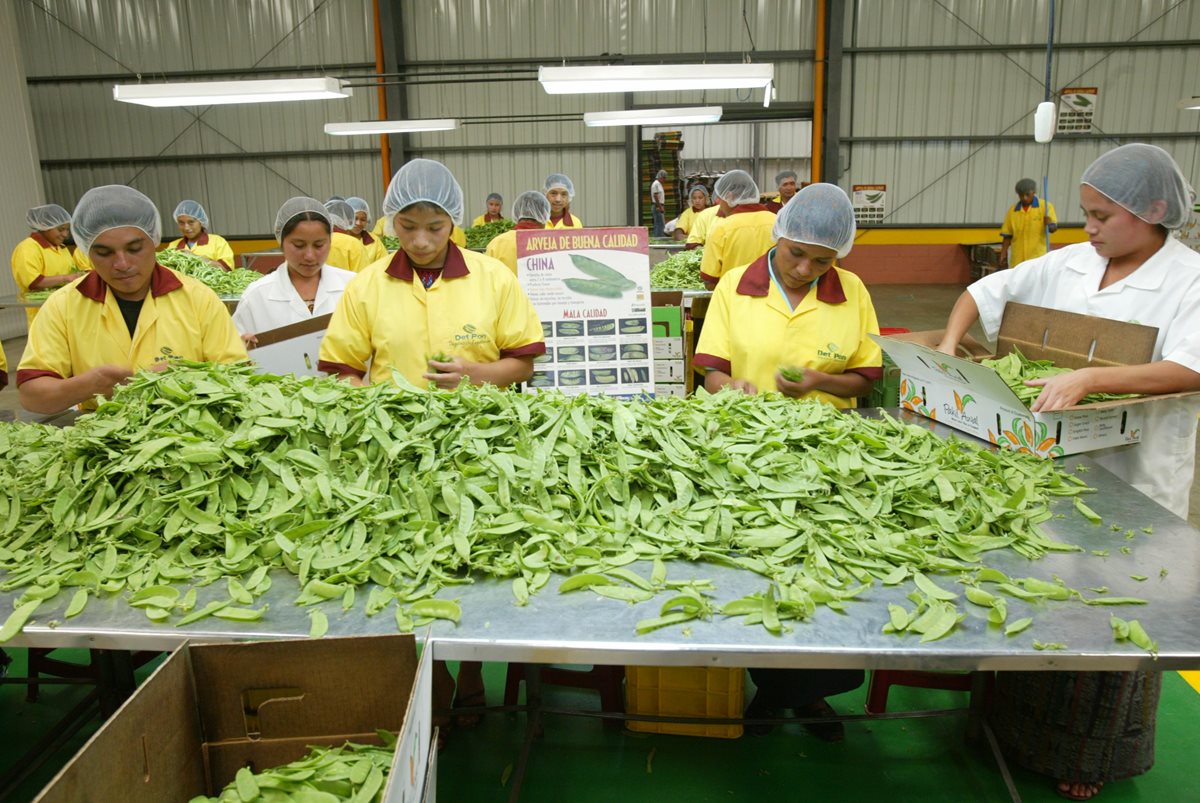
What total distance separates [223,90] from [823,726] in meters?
5.62

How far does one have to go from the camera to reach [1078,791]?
8.23 ft

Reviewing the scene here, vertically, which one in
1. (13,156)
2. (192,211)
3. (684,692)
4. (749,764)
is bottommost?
(749,764)

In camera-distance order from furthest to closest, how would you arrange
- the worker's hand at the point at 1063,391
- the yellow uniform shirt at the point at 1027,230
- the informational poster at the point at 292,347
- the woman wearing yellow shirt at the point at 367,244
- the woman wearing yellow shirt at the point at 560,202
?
the yellow uniform shirt at the point at 1027,230, the woman wearing yellow shirt at the point at 560,202, the woman wearing yellow shirt at the point at 367,244, the informational poster at the point at 292,347, the worker's hand at the point at 1063,391

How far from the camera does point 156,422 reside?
207 centimetres

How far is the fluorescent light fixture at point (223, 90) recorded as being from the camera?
19.1ft

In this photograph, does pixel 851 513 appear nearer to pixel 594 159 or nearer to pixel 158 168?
pixel 594 159

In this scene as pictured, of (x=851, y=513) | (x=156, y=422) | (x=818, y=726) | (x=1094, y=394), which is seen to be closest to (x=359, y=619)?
(x=156, y=422)

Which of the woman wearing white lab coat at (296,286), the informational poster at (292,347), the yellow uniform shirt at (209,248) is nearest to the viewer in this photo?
the informational poster at (292,347)

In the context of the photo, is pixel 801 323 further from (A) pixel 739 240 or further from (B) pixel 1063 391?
(A) pixel 739 240

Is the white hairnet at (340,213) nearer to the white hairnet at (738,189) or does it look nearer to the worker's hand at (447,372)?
the white hairnet at (738,189)

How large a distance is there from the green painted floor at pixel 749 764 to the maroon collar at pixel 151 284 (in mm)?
1585

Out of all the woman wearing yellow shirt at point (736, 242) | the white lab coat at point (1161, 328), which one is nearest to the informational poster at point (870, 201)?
the woman wearing yellow shirt at point (736, 242)

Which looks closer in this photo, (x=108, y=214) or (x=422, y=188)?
(x=108, y=214)

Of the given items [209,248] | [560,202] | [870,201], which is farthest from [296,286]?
[870,201]
